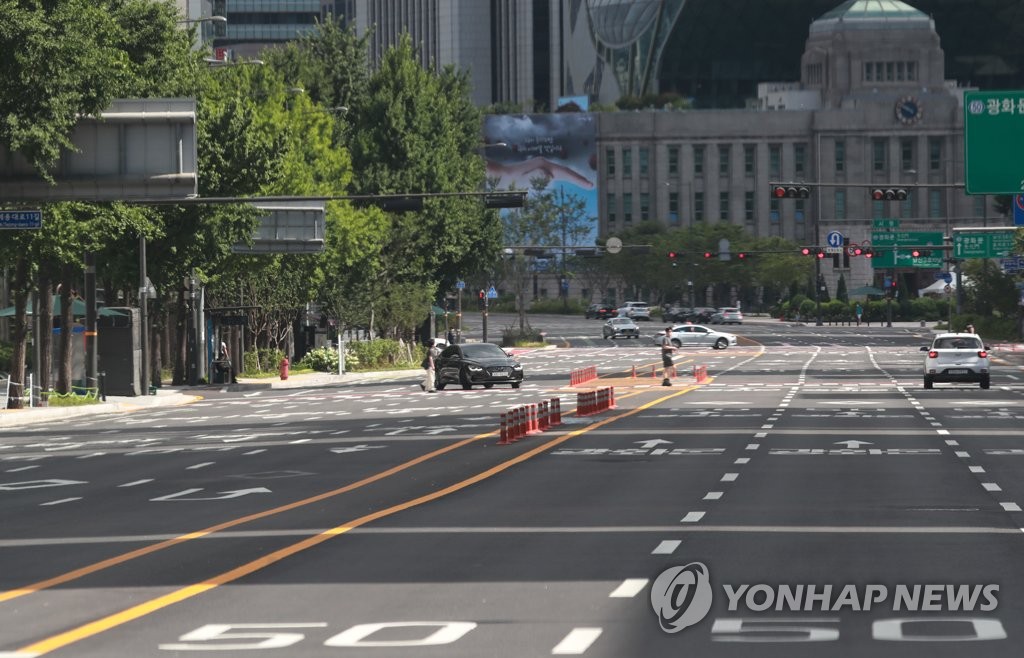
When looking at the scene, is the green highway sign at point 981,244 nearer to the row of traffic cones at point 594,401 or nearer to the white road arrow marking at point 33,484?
the row of traffic cones at point 594,401

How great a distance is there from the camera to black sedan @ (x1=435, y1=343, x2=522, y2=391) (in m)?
62.5

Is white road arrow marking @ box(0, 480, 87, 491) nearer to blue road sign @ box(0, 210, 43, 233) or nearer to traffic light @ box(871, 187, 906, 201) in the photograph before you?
blue road sign @ box(0, 210, 43, 233)

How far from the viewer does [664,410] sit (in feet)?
149

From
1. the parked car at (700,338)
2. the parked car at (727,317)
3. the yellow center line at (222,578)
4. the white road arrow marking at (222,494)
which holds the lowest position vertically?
the white road arrow marking at (222,494)

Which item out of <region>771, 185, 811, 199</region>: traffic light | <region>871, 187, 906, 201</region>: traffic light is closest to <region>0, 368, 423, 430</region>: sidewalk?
<region>771, 185, 811, 199</region>: traffic light

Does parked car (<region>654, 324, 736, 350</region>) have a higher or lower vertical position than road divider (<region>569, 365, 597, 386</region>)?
higher

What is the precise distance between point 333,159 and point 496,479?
2273 inches

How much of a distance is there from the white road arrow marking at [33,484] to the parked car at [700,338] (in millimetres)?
85652

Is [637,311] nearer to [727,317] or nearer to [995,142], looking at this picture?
[727,317]

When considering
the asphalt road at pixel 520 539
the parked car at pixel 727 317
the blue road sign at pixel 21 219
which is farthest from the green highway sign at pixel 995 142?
the parked car at pixel 727 317

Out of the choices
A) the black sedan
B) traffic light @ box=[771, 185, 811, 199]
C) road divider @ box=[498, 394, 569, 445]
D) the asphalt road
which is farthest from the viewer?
the black sedan

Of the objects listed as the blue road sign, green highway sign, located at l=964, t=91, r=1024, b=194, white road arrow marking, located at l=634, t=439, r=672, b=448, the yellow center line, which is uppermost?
green highway sign, located at l=964, t=91, r=1024, b=194

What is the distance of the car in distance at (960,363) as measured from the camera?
57.0m

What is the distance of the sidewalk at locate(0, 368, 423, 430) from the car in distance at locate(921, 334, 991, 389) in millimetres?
22822
